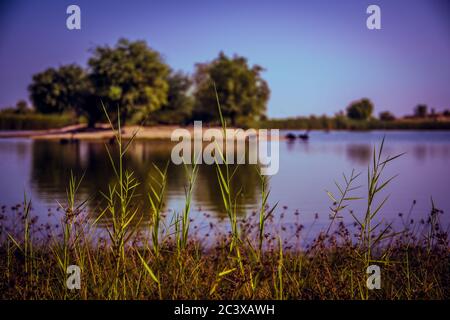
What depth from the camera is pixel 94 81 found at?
4519 centimetres

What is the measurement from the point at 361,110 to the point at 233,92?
5617 cm

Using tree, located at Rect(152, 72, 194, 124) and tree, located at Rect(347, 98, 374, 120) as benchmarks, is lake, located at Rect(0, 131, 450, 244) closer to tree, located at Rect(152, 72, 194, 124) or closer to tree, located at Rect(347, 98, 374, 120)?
tree, located at Rect(152, 72, 194, 124)

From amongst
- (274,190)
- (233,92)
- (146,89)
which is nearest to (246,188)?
(274,190)

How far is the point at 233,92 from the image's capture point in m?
51.0

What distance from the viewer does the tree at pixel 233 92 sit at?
49906mm

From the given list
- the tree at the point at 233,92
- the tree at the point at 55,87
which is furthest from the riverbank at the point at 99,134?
the tree at the point at 55,87

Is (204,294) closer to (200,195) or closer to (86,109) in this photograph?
(200,195)

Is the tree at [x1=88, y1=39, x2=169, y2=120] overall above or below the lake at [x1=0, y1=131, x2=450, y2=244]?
above

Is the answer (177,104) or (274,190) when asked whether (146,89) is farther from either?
(274,190)

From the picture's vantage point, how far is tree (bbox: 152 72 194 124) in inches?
2019

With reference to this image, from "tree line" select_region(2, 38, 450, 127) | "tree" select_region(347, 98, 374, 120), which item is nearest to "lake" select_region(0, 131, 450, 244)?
"tree line" select_region(2, 38, 450, 127)

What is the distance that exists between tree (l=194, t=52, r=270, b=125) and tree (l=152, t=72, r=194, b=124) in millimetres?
1133
